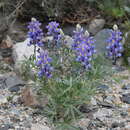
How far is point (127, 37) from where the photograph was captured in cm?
548

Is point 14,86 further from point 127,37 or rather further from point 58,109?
point 127,37

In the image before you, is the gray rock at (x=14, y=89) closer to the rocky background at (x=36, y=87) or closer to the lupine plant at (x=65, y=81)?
the rocky background at (x=36, y=87)

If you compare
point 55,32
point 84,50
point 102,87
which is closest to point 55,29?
point 55,32

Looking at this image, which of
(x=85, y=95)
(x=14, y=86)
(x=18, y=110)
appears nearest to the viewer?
(x=85, y=95)

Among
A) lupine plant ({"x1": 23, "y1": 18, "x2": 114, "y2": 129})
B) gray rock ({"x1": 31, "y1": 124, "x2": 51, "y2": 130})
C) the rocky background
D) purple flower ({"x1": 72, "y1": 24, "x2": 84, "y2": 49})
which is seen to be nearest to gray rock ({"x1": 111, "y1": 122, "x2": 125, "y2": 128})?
the rocky background

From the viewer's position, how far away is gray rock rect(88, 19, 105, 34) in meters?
6.57

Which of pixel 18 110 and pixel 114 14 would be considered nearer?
pixel 18 110

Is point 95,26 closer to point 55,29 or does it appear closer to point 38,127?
point 55,29

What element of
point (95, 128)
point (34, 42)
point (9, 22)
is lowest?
point (95, 128)

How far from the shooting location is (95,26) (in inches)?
259

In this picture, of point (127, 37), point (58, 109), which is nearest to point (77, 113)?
point (58, 109)

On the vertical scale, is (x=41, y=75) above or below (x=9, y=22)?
below

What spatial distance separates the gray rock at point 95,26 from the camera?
6574 mm

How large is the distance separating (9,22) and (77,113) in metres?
3.31
